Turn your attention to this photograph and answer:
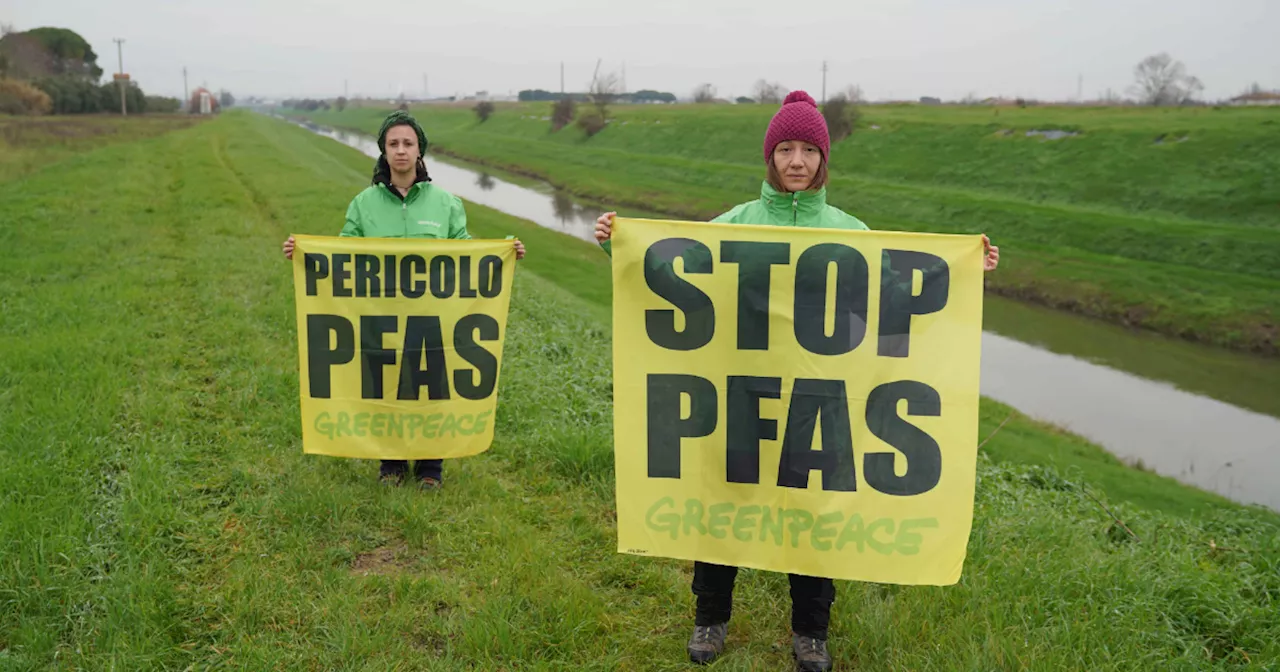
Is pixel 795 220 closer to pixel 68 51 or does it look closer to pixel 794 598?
pixel 794 598

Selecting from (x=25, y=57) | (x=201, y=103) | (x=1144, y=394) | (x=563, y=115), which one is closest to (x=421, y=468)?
(x=1144, y=394)

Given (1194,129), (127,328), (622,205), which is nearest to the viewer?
(127,328)

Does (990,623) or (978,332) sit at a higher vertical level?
(978,332)

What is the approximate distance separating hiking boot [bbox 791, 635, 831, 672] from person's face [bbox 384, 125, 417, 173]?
3.11 m

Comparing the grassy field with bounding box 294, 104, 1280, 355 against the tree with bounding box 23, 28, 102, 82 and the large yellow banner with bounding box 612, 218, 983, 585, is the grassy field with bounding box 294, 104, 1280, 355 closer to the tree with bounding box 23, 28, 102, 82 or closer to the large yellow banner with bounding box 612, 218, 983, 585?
the large yellow banner with bounding box 612, 218, 983, 585

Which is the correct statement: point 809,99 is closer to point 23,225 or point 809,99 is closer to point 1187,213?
point 23,225

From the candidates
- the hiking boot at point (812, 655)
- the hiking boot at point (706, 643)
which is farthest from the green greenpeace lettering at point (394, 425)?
the hiking boot at point (812, 655)

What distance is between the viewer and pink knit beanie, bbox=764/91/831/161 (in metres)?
3.31

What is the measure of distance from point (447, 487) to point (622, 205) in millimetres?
28278

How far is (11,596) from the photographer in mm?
3584

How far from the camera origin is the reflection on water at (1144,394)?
1048cm

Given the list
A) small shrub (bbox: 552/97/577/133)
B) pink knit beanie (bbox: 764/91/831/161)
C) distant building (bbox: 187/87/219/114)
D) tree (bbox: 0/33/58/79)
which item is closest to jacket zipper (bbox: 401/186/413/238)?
pink knit beanie (bbox: 764/91/831/161)

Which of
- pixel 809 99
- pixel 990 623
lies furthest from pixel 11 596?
pixel 990 623

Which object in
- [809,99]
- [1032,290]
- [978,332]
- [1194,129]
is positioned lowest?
[1032,290]
